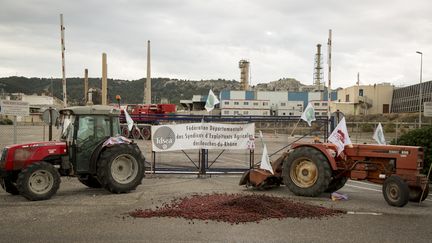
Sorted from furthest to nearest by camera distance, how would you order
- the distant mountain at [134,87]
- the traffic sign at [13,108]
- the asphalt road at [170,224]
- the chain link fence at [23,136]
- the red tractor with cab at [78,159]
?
the distant mountain at [134,87]
the chain link fence at [23,136]
the traffic sign at [13,108]
the red tractor with cab at [78,159]
the asphalt road at [170,224]

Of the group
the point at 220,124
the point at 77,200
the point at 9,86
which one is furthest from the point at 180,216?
the point at 9,86

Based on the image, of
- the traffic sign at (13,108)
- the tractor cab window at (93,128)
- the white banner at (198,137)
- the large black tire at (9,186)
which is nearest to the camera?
the large black tire at (9,186)

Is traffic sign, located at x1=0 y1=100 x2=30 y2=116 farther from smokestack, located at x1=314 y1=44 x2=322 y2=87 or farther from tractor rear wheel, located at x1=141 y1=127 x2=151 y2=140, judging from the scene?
smokestack, located at x1=314 y1=44 x2=322 y2=87

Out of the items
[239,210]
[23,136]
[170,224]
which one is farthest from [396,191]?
[23,136]

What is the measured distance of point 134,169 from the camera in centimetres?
1147

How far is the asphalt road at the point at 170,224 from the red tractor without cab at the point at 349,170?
32 cm

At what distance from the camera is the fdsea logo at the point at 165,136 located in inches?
574

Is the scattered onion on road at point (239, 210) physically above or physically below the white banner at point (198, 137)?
below

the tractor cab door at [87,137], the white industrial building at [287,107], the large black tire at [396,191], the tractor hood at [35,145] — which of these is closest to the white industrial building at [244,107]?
the white industrial building at [287,107]

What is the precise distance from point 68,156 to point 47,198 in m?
1.19

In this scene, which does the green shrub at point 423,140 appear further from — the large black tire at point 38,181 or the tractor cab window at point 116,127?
the large black tire at point 38,181

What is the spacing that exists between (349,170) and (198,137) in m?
5.40

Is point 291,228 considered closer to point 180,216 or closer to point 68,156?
point 180,216

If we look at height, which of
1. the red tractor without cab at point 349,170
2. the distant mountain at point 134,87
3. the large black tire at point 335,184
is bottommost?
the large black tire at point 335,184
